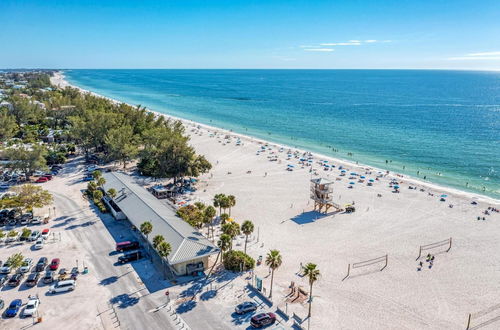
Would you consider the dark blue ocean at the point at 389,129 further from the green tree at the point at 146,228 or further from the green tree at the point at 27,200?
the green tree at the point at 27,200

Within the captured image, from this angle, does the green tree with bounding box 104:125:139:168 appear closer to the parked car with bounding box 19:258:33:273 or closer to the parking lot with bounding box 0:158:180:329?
the parking lot with bounding box 0:158:180:329

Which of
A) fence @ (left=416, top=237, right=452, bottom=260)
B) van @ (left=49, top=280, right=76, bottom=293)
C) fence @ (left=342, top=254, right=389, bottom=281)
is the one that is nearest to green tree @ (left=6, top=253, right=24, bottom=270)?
van @ (left=49, top=280, right=76, bottom=293)

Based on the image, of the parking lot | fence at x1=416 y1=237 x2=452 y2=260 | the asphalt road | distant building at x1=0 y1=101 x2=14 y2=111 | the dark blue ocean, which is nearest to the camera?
the parking lot

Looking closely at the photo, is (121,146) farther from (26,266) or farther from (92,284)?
(92,284)

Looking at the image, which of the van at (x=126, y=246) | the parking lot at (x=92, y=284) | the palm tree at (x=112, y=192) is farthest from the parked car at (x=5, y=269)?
the palm tree at (x=112, y=192)

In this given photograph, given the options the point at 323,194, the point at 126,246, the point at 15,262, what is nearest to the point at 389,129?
the point at 323,194

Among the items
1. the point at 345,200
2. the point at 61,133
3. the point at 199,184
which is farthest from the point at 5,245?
the point at 61,133

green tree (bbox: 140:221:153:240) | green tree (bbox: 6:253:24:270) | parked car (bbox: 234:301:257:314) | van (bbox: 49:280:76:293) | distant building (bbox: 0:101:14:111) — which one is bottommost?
van (bbox: 49:280:76:293)
